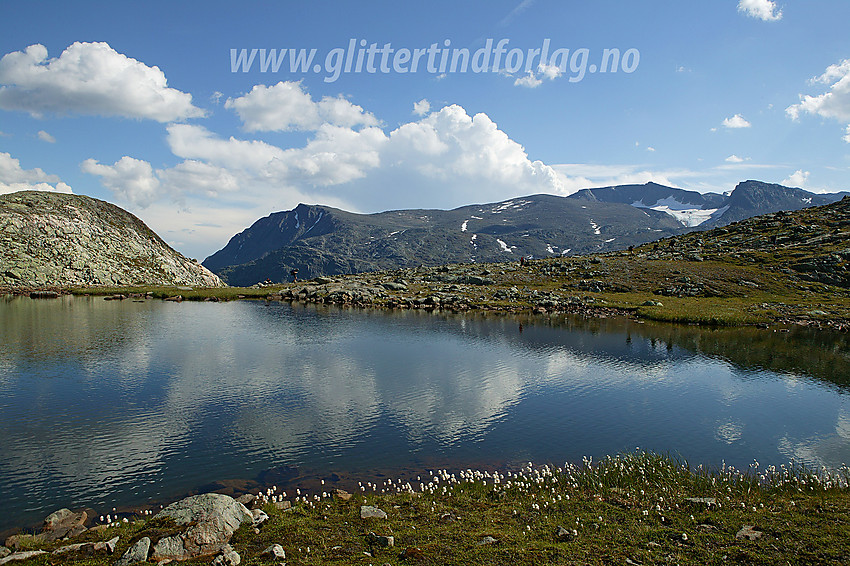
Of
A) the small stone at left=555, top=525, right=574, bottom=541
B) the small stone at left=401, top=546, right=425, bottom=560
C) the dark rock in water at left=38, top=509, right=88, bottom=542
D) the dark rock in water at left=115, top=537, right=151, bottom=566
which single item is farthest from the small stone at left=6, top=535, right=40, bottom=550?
the small stone at left=555, top=525, right=574, bottom=541

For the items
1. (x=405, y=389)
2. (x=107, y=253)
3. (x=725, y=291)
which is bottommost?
(x=405, y=389)

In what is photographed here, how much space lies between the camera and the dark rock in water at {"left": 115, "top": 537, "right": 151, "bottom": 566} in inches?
483

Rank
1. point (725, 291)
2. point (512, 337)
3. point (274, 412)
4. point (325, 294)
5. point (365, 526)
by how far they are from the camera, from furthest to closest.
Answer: point (325, 294) → point (725, 291) → point (512, 337) → point (274, 412) → point (365, 526)

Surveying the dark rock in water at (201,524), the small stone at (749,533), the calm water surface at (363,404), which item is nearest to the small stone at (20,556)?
the dark rock in water at (201,524)

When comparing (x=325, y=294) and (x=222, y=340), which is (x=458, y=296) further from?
(x=222, y=340)

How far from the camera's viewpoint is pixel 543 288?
105 metres

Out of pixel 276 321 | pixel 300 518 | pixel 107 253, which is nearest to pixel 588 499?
pixel 300 518

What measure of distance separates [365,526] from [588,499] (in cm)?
836

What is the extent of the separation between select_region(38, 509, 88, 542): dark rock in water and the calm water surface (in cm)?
95

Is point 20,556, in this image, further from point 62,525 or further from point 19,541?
point 62,525

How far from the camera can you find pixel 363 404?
30.5 m

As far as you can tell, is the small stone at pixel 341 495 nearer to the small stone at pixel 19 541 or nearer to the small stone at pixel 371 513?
the small stone at pixel 371 513

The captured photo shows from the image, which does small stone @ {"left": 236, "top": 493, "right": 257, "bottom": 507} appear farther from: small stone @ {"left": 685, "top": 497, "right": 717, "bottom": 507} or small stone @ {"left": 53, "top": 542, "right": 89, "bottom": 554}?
small stone @ {"left": 685, "top": 497, "right": 717, "bottom": 507}

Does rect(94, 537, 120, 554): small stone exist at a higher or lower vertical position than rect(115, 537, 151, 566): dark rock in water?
lower
